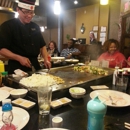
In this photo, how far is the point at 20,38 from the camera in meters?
2.09

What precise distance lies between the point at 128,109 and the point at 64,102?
49 cm

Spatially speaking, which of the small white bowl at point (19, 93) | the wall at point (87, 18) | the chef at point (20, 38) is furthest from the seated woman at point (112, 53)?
the wall at point (87, 18)

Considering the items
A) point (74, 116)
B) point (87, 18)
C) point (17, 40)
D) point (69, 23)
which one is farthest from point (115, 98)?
point (69, 23)

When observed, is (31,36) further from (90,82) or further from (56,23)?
(56,23)

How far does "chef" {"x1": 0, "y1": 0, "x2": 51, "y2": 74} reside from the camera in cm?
195

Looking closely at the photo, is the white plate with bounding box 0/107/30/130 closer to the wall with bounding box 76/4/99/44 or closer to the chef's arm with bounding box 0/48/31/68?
the chef's arm with bounding box 0/48/31/68

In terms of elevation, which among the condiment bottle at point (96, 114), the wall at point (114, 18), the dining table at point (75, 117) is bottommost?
the dining table at point (75, 117)

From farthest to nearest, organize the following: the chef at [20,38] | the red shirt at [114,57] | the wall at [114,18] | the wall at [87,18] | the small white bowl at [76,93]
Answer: the wall at [87,18] < the wall at [114,18] < the red shirt at [114,57] < the chef at [20,38] < the small white bowl at [76,93]

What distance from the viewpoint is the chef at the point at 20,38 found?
76.9 inches

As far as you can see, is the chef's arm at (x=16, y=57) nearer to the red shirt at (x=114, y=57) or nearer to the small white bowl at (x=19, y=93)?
the small white bowl at (x=19, y=93)

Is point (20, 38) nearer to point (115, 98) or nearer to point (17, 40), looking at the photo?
point (17, 40)

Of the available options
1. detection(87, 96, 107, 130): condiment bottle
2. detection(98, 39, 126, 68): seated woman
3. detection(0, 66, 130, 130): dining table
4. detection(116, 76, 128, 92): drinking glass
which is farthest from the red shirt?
detection(87, 96, 107, 130): condiment bottle

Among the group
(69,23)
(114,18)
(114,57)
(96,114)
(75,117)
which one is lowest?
(75,117)

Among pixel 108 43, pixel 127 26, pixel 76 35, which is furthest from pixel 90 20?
pixel 108 43
